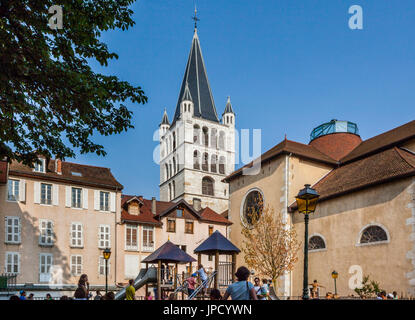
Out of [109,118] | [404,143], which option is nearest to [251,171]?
[404,143]

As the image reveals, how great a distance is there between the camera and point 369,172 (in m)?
25.3

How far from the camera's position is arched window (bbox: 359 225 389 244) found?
22141 millimetres

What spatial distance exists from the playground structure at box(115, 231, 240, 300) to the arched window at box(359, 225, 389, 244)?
30.3 ft

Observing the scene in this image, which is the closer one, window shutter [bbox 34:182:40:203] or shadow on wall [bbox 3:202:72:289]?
shadow on wall [bbox 3:202:72:289]

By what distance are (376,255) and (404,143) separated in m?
9.23

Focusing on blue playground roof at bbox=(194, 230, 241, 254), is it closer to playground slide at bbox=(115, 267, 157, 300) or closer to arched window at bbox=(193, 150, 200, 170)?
playground slide at bbox=(115, 267, 157, 300)

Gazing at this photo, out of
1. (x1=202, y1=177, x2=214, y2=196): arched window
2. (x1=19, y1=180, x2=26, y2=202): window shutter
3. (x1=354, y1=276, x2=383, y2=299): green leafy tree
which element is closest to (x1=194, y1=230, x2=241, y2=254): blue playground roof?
(x1=354, y1=276, x2=383, y2=299): green leafy tree

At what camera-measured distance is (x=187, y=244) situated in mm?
36156

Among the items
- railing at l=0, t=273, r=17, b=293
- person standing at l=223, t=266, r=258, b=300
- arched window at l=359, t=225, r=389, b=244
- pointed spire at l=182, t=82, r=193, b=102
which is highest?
pointed spire at l=182, t=82, r=193, b=102

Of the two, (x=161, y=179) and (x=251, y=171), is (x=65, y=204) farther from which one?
(x=161, y=179)

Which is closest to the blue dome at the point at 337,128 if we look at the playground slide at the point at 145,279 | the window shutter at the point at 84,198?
the window shutter at the point at 84,198

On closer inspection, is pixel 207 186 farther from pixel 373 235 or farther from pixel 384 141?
pixel 373 235

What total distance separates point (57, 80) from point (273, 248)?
20.6m

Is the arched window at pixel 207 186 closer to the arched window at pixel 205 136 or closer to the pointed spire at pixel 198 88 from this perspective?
the arched window at pixel 205 136
